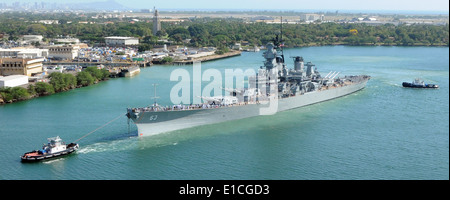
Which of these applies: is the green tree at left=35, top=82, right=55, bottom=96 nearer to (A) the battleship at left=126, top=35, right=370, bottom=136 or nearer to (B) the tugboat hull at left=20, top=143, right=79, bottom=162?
(A) the battleship at left=126, top=35, right=370, bottom=136

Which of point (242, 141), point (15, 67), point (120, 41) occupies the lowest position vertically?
point (242, 141)

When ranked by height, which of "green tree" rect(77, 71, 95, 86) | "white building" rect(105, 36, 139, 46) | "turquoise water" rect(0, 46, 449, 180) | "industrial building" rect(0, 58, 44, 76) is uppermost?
"white building" rect(105, 36, 139, 46)

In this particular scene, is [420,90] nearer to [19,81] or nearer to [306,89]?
[306,89]

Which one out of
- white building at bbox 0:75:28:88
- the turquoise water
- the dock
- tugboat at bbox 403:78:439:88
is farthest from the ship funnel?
the dock

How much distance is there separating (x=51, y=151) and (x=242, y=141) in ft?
22.7

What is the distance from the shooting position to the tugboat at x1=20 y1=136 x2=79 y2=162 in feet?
54.6

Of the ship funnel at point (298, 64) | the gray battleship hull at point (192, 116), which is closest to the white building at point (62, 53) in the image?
the ship funnel at point (298, 64)

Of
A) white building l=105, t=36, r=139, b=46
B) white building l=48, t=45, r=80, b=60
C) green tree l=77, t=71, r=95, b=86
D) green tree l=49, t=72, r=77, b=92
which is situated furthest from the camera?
white building l=105, t=36, r=139, b=46

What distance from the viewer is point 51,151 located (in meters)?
17.0

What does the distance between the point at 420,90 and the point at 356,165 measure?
1718cm

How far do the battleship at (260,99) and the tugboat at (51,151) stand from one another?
287 centimetres

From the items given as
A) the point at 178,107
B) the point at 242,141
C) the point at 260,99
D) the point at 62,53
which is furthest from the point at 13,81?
the point at 62,53

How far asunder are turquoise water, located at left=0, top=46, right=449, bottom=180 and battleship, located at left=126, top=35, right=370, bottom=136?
17.2 inches

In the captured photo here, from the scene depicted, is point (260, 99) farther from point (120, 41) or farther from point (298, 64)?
point (120, 41)
